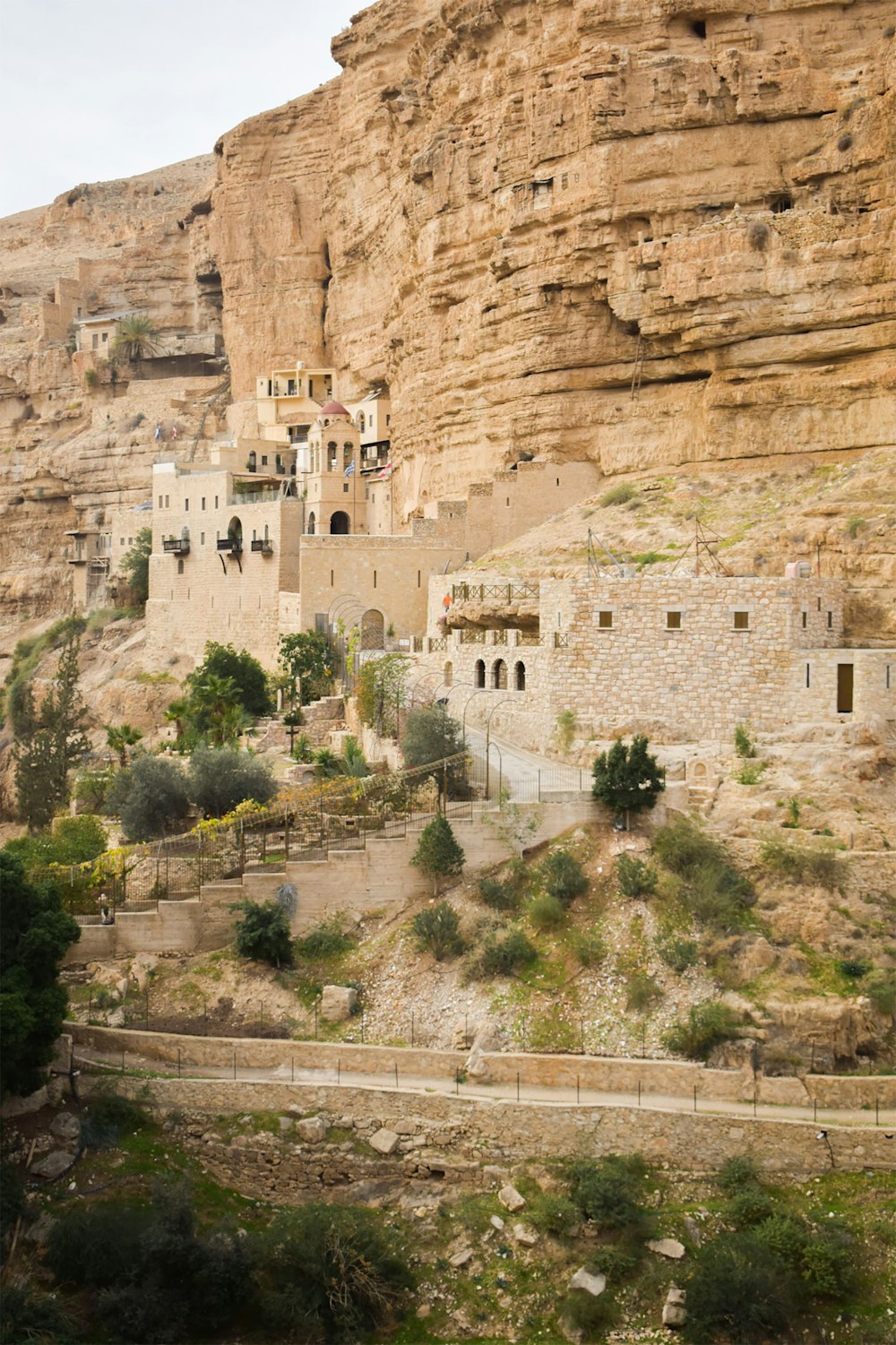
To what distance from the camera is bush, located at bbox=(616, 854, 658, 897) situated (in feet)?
71.8

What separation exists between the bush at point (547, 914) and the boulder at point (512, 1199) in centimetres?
440

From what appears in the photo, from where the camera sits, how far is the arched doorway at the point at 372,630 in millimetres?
35406

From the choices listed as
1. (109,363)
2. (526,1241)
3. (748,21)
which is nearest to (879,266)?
(748,21)

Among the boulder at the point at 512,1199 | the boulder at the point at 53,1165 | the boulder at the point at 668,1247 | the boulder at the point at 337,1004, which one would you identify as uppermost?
the boulder at the point at 337,1004

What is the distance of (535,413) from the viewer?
35875mm

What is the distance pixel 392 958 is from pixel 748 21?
23.3 meters

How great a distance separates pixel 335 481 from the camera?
4241 cm

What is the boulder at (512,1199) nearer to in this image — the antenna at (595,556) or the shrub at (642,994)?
the shrub at (642,994)

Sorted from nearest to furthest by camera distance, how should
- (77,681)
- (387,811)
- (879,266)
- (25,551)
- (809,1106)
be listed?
(809,1106), (387,811), (879,266), (77,681), (25,551)

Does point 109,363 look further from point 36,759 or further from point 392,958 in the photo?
point 392,958

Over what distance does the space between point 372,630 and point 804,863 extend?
16.1 metres

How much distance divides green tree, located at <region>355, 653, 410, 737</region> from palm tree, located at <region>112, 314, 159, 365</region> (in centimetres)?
Answer: 3316

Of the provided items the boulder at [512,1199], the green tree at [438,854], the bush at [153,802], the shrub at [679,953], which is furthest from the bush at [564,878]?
the bush at [153,802]

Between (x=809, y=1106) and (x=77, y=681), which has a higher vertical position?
(x=77, y=681)
